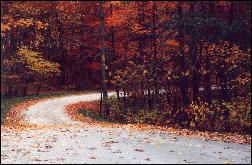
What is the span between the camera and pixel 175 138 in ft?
50.1

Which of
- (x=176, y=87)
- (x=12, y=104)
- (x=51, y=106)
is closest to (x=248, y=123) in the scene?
(x=176, y=87)

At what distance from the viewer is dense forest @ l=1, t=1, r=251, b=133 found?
18969 mm

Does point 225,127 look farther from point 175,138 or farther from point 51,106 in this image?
point 51,106

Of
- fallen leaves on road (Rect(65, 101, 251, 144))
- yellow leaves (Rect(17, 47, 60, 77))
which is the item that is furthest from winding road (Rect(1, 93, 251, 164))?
yellow leaves (Rect(17, 47, 60, 77))

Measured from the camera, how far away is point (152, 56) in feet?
97.2

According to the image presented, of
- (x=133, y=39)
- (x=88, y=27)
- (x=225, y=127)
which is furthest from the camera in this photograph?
(x=88, y=27)

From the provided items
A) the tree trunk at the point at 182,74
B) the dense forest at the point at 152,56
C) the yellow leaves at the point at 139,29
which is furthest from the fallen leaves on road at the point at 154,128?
the yellow leaves at the point at 139,29

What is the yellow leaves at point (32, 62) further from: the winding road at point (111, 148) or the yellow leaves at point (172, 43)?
the winding road at point (111, 148)

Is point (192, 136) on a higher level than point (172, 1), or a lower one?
lower

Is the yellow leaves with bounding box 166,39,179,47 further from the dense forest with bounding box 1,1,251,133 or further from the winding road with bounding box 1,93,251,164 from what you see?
the winding road with bounding box 1,93,251,164

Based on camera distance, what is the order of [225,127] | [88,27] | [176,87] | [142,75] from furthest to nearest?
[88,27], [142,75], [176,87], [225,127]

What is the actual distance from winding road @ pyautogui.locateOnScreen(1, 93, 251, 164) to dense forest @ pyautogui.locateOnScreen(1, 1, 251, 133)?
4699 millimetres

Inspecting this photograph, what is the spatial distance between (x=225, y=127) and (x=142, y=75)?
8.73 meters

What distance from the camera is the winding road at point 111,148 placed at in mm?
10703
